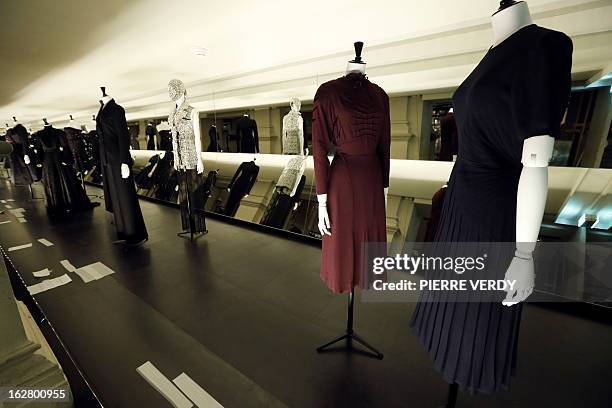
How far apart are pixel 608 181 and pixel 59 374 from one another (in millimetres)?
3475

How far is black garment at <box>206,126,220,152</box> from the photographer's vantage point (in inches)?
199

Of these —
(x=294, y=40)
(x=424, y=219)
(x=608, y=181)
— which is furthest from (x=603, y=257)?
(x=294, y=40)

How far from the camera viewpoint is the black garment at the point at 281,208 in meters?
3.92

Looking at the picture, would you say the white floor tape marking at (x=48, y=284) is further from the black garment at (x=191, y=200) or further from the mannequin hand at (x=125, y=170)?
the black garment at (x=191, y=200)

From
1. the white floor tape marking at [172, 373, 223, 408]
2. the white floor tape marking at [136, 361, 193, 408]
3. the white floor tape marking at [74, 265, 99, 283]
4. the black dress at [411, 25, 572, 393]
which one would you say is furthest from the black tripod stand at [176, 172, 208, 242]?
the black dress at [411, 25, 572, 393]

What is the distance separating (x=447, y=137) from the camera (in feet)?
8.17

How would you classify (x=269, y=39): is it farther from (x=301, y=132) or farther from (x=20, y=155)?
(x=20, y=155)

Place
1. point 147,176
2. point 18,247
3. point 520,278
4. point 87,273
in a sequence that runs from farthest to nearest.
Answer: point 147,176, point 18,247, point 87,273, point 520,278

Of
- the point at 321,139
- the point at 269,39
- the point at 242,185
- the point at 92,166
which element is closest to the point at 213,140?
the point at 242,185

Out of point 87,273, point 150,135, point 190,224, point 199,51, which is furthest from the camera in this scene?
point 150,135

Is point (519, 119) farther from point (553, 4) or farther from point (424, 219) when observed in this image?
point (424, 219)

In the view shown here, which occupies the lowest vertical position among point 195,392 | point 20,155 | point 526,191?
point 195,392

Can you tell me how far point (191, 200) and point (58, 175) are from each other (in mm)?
3159

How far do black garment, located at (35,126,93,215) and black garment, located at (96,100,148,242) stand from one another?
2.07m
